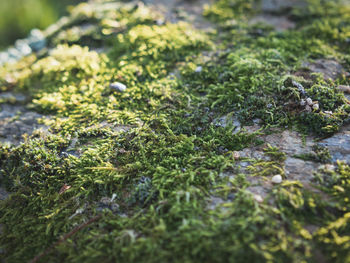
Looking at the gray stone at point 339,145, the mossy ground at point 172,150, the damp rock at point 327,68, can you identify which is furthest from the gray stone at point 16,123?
the damp rock at point 327,68

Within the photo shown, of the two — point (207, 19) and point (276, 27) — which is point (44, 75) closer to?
point (207, 19)

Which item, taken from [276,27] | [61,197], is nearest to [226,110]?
[61,197]

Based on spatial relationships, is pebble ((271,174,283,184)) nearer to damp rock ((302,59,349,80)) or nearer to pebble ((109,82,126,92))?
damp rock ((302,59,349,80))

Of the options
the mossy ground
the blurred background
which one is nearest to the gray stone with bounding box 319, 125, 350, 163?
the mossy ground

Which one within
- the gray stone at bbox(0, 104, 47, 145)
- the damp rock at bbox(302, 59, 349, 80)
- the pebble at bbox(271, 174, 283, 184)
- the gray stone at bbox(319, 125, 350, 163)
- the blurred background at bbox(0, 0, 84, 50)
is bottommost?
the pebble at bbox(271, 174, 283, 184)

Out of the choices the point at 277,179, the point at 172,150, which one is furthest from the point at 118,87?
the point at 277,179

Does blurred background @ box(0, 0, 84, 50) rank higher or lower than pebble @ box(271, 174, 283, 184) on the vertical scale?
higher

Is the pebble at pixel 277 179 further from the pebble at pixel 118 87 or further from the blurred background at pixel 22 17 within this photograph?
the blurred background at pixel 22 17

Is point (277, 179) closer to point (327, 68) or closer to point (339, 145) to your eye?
point (339, 145)
